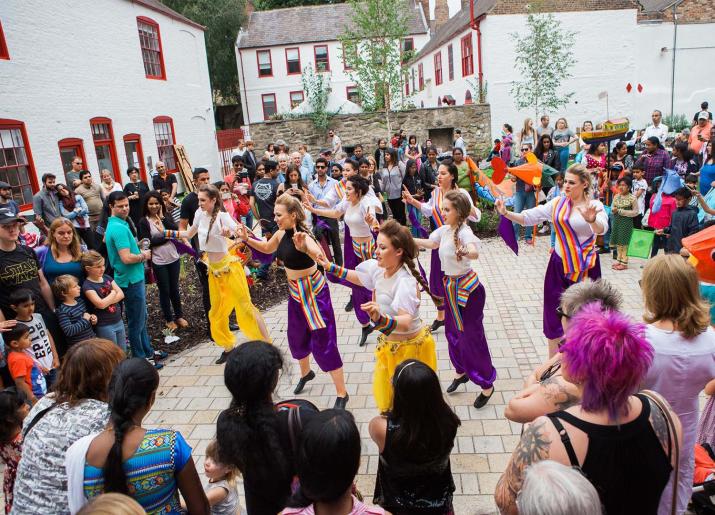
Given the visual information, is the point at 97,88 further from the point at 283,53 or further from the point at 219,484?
the point at 283,53

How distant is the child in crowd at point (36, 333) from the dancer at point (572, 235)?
4.46 meters

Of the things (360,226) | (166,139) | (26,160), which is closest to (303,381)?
(360,226)

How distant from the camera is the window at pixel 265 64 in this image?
105 feet

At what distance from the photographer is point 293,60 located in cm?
3203

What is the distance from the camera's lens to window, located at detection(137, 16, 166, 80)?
16.3 meters

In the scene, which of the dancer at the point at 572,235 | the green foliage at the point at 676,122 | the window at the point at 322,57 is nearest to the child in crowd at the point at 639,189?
the dancer at the point at 572,235

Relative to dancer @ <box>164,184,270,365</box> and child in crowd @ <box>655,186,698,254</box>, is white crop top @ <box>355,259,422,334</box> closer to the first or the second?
dancer @ <box>164,184,270,365</box>

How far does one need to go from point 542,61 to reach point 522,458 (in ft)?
63.2

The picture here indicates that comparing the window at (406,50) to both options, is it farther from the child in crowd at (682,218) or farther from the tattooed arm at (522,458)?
the tattooed arm at (522,458)

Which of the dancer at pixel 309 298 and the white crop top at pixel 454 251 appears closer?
the white crop top at pixel 454 251

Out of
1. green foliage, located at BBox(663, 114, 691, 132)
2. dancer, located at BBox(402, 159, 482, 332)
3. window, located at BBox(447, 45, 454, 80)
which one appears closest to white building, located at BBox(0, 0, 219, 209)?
dancer, located at BBox(402, 159, 482, 332)

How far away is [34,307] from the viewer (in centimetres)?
470

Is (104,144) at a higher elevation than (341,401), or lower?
higher

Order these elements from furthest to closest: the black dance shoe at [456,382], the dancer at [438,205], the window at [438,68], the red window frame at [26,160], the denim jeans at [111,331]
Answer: the window at [438,68]
the red window frame at [26,160]
the dancer at [438,205]
the denim jeans at [111,331]
the black dance shoe at [456,382]
